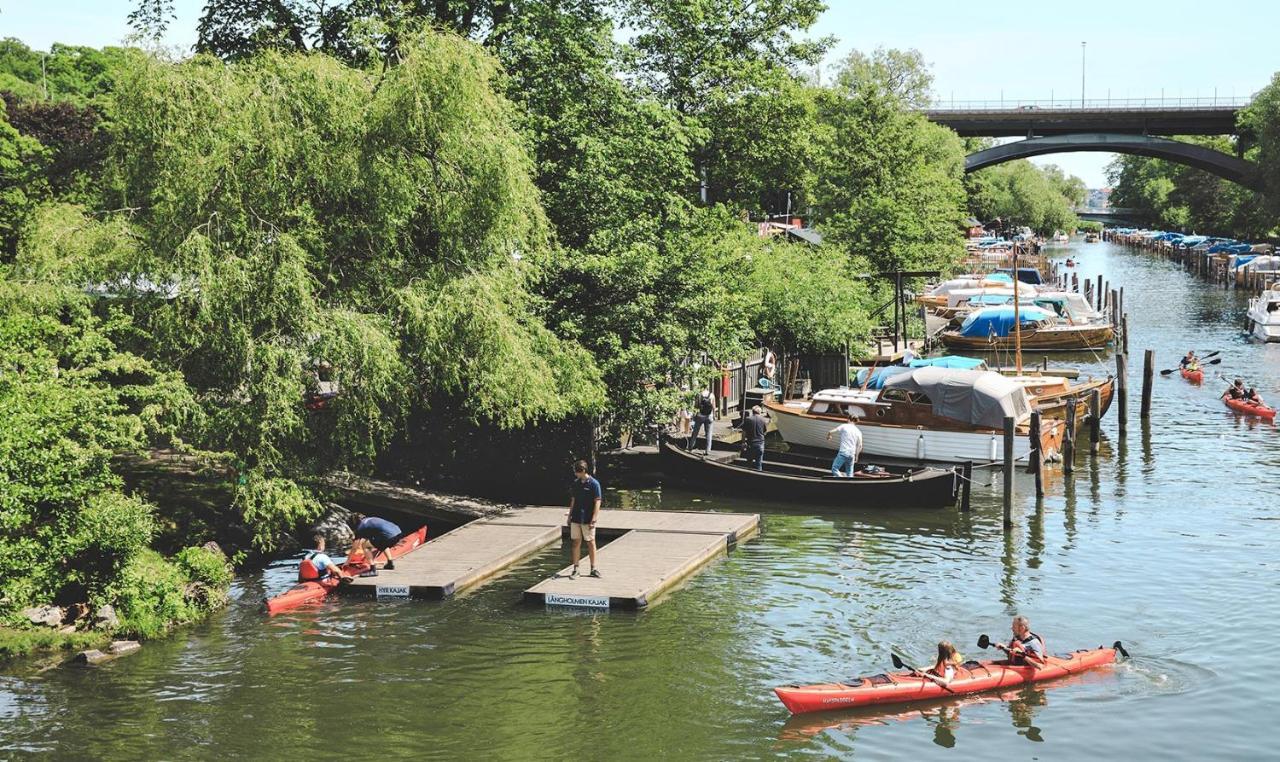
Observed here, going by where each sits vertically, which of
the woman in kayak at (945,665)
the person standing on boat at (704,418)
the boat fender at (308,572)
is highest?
the person standing on boat at (704,418)

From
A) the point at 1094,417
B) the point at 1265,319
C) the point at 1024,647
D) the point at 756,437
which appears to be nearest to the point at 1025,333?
the point at 1265,319

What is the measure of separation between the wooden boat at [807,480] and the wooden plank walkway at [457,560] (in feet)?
23.1

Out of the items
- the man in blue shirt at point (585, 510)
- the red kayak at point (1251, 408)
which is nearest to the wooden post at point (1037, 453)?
the man in blue shirt at point (585, 510)

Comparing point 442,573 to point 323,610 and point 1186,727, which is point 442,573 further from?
point 1186,727

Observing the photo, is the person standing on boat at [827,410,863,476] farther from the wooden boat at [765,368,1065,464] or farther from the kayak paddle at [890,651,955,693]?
the kayak paddle at [890,651,955,693]

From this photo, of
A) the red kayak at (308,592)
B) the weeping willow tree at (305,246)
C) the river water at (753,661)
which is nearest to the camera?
the river water at (753,661)

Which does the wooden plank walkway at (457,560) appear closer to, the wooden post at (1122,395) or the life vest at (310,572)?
the life vest at (310,572)

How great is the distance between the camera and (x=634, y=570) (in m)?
25.4

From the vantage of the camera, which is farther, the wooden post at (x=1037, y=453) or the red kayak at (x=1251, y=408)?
the red kayak at (x=1251, y=408)

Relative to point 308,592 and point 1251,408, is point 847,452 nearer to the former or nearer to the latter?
point 308,592

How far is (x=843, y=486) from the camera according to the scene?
3328 cm

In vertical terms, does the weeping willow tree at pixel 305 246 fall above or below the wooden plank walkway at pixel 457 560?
above

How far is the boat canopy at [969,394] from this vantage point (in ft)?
119

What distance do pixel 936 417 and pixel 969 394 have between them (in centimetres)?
117
